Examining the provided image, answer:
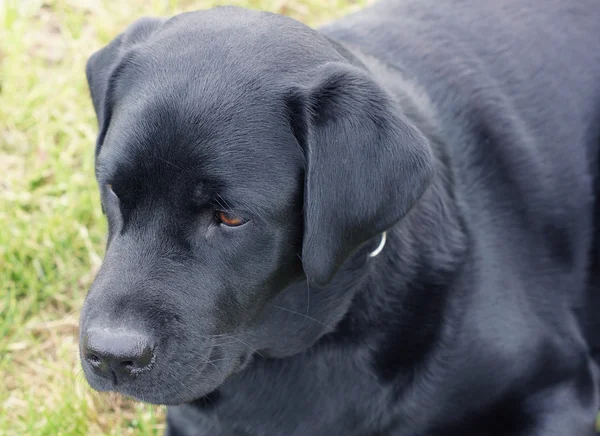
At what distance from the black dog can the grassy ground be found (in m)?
0.51

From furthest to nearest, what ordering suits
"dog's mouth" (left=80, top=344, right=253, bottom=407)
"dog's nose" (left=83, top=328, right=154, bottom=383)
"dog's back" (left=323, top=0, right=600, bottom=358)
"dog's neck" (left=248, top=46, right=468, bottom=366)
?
1. "dog's back" (left=323, top=0, right=600, bottom=358)
2. "dog's neck" (left=248, top=46, right=468, bottom=366)
3. "dog's mouth" (left=80, top=344, right=253, bottom=407)
4. "dog's nose" (left=83, top=328, right=154, bottom=383)

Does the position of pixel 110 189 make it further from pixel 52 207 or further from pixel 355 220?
pixel 52 207

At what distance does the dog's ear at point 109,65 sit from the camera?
2.38m

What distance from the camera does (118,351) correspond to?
202cm

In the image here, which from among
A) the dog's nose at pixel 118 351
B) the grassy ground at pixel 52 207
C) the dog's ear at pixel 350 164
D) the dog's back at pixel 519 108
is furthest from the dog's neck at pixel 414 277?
the grassy ground at pixel 52 207

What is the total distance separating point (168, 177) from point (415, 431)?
1165mm

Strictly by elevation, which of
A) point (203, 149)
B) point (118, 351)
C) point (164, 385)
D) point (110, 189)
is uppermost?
point (203, 149)

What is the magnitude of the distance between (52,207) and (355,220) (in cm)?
203

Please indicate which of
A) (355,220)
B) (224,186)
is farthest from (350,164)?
(224,186)

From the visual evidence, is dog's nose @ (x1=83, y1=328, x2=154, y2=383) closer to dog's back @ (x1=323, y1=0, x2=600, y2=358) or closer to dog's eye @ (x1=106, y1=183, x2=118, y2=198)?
dog's eye @ (x1=106, y1=183, x2=118, y2=198)

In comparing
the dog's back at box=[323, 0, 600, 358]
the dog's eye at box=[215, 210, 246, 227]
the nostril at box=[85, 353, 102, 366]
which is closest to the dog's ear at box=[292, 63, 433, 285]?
the dog's eye at box=[215, 210, 246, 227]

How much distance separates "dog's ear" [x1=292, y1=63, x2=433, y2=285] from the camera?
6.82ft

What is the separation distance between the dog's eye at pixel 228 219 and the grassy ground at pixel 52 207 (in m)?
1.06

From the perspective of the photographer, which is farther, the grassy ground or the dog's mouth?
the grassy ground
